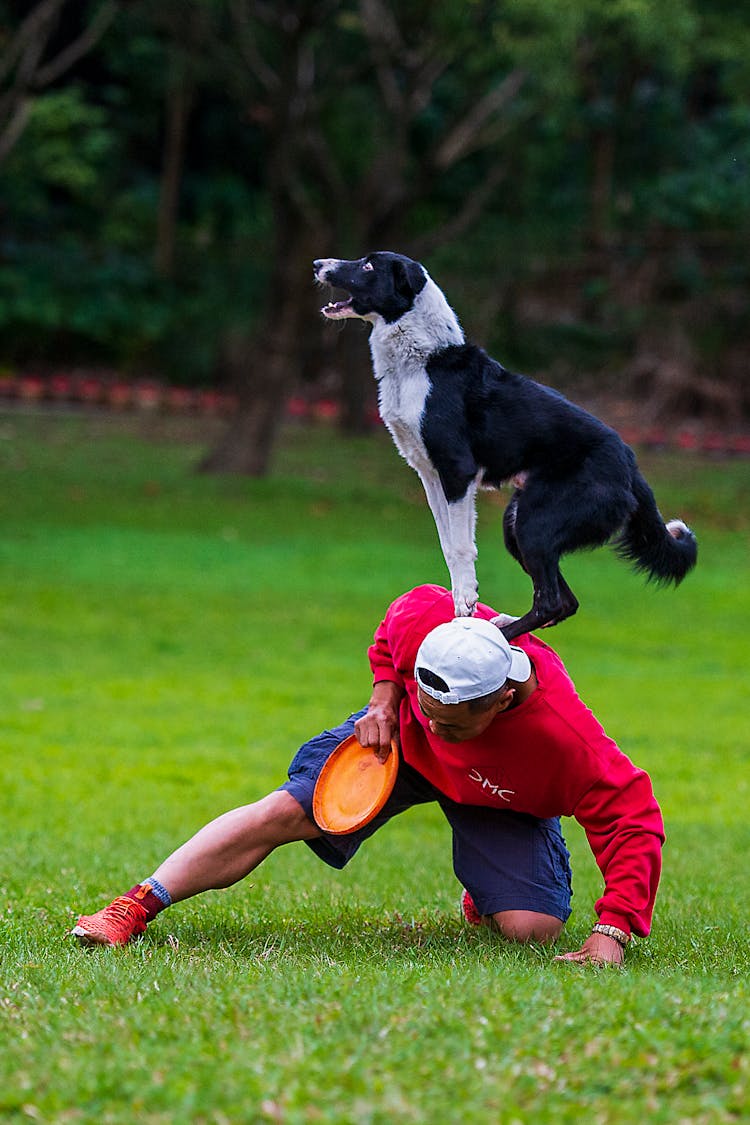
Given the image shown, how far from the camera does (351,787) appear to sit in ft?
18.4

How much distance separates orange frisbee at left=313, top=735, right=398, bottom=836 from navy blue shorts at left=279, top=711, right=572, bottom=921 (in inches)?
2.2

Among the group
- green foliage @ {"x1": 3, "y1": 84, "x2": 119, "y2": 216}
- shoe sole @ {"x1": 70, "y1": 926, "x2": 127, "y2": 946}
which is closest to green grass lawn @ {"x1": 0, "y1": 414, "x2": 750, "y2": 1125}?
shoe sole @ {"x1": 70, "y1": 926, "x2": 127, "y2": 946}

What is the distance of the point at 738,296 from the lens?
33031 millimetres

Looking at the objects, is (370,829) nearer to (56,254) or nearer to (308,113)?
(308,113)

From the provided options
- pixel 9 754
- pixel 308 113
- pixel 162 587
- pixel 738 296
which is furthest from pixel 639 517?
pixel 738 296

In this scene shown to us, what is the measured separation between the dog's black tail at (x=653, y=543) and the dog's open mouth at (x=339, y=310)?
3.25 ft

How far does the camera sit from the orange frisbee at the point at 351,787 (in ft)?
17.9

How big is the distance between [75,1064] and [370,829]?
7.13 feet

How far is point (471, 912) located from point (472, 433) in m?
2.49

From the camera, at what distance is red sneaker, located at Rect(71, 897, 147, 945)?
5441 mm

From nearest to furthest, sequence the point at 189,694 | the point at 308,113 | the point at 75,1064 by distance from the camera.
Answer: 1. the point at 75,1064
2. the point at 189,694
3. the point at 308,113

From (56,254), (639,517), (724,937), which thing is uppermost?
(56,254)

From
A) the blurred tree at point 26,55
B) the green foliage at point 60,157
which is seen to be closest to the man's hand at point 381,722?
the blurred tree at point 26,55

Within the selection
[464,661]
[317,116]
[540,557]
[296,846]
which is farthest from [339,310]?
[317,116]
